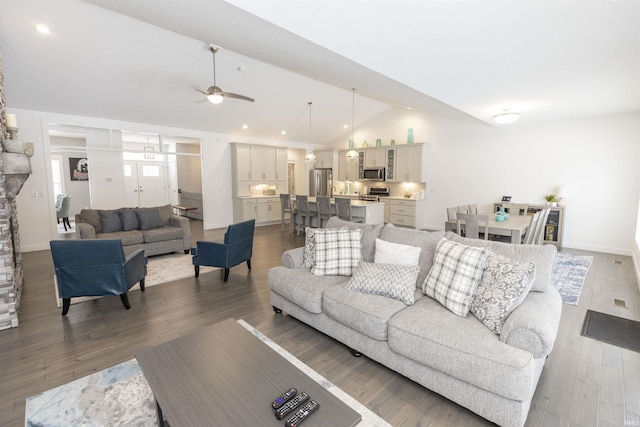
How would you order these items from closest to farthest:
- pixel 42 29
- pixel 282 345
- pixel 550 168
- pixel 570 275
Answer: pixel 282 345 → pixel 42 29 → pixel 570 275 → pixel 550 168

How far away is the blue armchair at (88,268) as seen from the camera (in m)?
3.02

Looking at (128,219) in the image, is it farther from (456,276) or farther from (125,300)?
(456,276)

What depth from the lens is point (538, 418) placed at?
181cm

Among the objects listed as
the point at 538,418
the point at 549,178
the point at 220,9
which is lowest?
the point at 538,418

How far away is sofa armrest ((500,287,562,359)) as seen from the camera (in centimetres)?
166

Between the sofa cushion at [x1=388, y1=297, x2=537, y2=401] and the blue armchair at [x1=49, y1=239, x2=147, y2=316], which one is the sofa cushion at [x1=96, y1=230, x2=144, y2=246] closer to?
the blue armchair at [x1=49, y1=239, x2=147, y2=316]

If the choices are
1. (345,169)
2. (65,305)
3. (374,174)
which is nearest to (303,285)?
(65,305)

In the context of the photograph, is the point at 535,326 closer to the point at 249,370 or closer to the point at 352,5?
the point at 249,370

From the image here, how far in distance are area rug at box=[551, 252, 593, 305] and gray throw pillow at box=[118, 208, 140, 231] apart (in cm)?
662

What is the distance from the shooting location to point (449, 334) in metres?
1.85

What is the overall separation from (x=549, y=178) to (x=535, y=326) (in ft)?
20.1

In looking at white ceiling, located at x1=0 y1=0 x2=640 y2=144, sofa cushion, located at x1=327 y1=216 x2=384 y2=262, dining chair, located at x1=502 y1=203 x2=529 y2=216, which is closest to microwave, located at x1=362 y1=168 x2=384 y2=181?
white ceiling, located at x1=0 y1=0 x2=640 y2=144

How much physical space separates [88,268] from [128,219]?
2481mm

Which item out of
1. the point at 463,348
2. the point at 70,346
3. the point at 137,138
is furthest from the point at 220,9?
the point at 137,138
